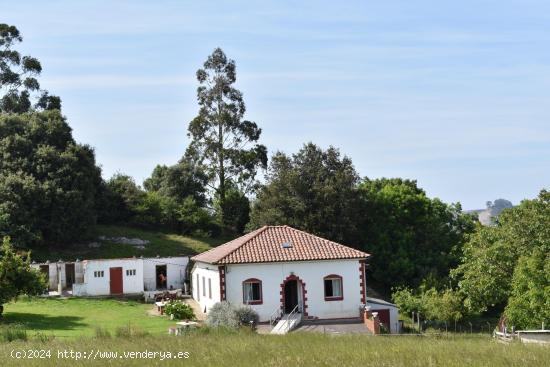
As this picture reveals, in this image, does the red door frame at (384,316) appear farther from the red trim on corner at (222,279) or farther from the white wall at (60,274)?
the white wall at (60,274)

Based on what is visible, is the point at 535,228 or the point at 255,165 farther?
the point at 255,165

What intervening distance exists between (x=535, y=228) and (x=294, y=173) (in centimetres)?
1994

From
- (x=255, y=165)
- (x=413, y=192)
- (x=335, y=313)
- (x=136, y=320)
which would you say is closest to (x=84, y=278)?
(x=136, y=320)

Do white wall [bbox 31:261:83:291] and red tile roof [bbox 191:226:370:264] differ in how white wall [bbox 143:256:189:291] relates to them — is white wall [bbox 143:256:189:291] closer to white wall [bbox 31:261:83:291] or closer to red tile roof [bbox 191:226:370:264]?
white wall [bbox 31:261:83:291]

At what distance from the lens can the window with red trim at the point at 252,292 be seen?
3522cm

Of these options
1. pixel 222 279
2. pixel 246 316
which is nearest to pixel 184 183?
pixel 222 279

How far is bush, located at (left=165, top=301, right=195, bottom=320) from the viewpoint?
3462 cm

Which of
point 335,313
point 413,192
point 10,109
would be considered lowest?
point 335,313

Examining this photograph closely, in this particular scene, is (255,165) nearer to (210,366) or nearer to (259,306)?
(259,306)

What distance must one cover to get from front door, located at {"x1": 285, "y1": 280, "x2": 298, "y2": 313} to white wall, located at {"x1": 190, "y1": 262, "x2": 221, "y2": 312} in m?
3.31

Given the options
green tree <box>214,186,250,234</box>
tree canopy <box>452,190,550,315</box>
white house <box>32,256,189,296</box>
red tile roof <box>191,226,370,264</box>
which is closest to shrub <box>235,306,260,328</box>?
red tile roof <box>191,226,370,264</box>

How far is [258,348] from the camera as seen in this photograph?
621 inches

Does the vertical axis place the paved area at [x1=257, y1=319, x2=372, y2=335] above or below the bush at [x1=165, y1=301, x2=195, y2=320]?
below

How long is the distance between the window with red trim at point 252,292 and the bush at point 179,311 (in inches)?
99.5
